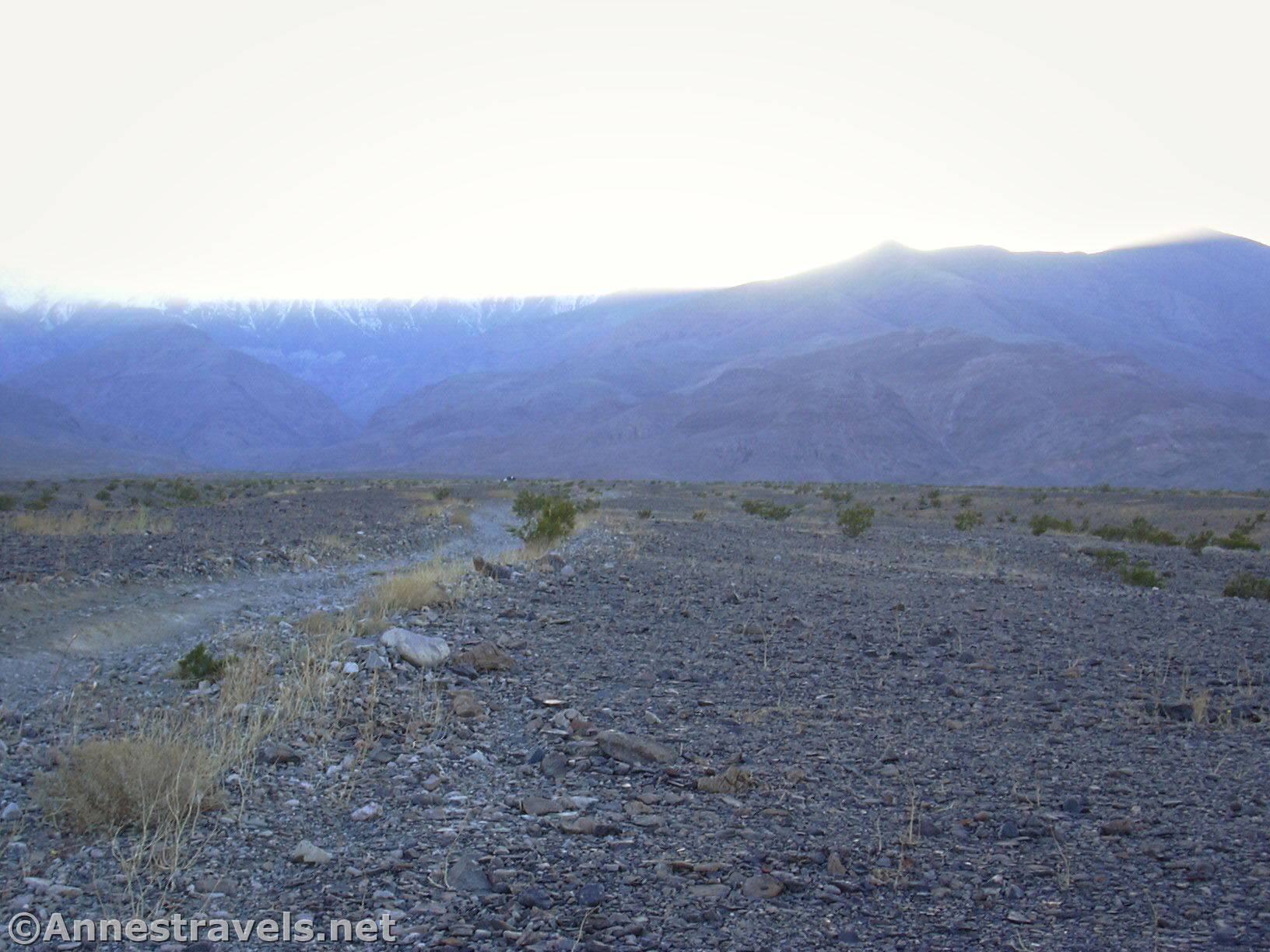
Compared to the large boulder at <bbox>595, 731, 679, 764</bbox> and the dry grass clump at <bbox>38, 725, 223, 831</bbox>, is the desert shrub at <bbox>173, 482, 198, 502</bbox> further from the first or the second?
the large boulder at <bbox>595, 731, 679, 764</bbox>

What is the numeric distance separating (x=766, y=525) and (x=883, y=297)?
15378 centimetres

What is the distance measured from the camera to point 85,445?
14225cm

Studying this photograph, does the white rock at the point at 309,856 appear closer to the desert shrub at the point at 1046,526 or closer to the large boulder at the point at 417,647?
the large boulder at the point at 417,647

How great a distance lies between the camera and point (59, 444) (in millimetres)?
137750

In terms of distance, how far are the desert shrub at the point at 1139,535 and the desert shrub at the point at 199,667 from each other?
28.6m

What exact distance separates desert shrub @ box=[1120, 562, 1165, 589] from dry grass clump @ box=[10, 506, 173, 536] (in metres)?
20.4

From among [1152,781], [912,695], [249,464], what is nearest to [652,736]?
[912,695]

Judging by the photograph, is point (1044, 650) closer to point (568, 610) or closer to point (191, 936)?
point (568, 610)

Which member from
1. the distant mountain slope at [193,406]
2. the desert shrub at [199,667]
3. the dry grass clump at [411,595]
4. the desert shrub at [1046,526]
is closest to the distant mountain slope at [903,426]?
the distant mountain slope at [193,406]

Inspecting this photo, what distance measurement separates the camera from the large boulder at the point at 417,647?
879 cm

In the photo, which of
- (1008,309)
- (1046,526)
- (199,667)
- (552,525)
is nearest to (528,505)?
(552,525)

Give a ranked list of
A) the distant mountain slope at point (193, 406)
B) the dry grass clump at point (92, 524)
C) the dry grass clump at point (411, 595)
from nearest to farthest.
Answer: the dry grass clump at point (411, 595) < the dry grass clump at point (92, 524) < the distant mountain slope at point (193, 406)

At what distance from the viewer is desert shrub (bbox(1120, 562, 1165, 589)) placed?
18.4 m

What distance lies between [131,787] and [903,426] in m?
121
